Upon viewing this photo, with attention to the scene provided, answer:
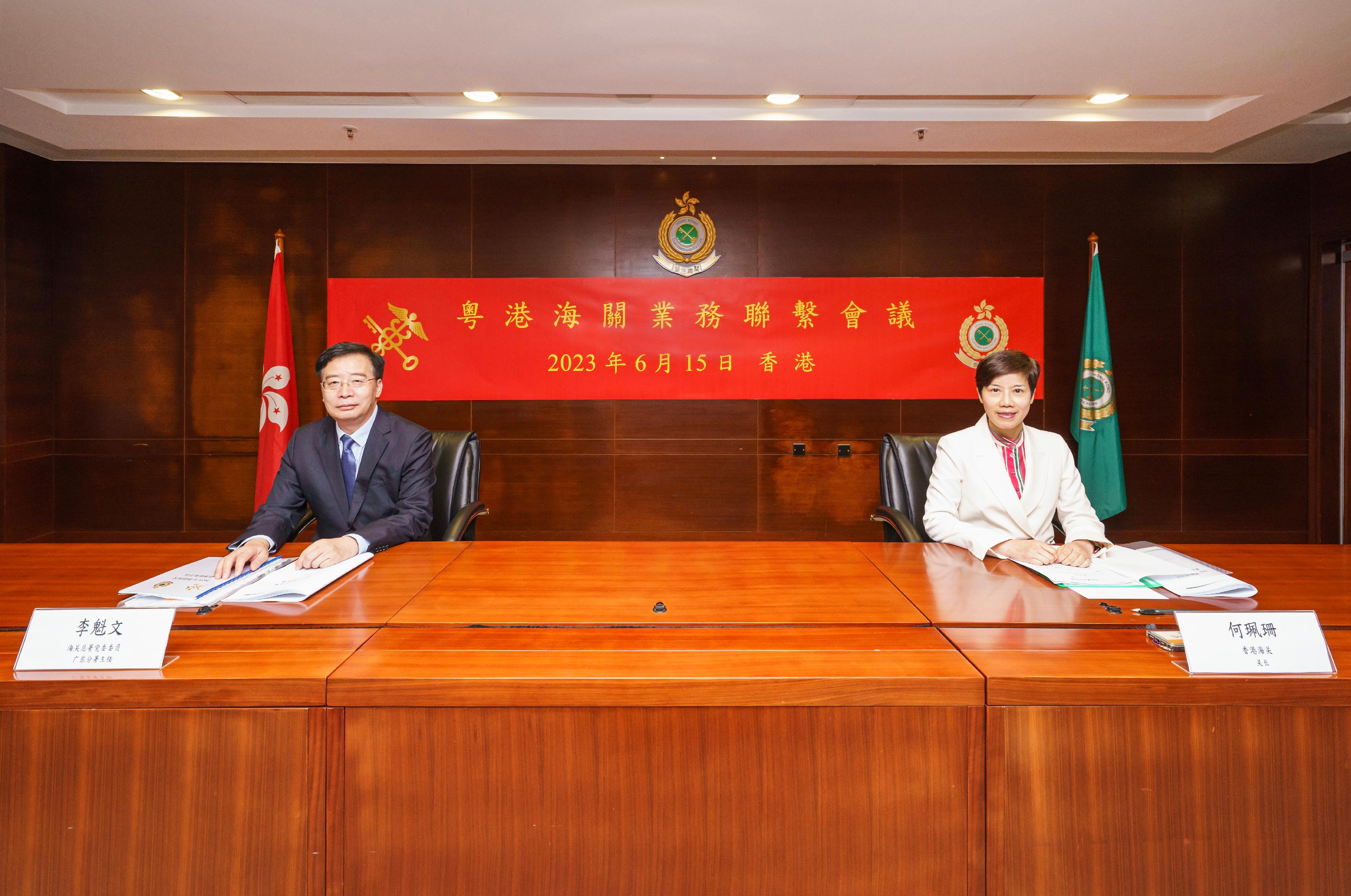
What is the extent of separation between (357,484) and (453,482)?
33 centimetres

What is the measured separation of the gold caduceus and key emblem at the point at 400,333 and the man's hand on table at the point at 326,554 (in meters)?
2.81

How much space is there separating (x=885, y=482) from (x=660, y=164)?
275cm

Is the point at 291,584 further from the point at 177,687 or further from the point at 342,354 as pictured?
the point at 342,354

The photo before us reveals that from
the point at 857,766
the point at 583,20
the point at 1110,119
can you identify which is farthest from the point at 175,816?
the point at 1110,119

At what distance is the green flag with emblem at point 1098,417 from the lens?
13.7ft

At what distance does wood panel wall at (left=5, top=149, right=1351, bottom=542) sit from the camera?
4.27 metres

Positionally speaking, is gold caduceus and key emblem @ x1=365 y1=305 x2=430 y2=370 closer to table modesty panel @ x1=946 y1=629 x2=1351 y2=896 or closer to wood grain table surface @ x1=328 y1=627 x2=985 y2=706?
wood grain table surface @ x1=328 y1=627 x2=985 y2=706

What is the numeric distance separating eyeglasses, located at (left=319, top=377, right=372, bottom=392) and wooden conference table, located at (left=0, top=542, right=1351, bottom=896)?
1394 millimetres

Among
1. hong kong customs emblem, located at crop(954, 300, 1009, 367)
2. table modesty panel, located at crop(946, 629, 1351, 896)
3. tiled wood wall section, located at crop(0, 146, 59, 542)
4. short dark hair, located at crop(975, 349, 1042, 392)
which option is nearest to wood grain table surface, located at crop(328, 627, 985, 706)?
table modesty panel, located at crop(946, 629, 1351, 896)

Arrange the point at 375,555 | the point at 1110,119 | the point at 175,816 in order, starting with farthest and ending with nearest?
the point at 1110,119, the point at 375,555, the point at 175,816

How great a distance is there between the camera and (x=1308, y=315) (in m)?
4.29

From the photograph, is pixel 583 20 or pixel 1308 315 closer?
pixel 583 20

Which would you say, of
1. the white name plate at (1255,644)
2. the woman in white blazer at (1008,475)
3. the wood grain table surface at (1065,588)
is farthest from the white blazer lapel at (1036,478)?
the white name plate at (1255,644)

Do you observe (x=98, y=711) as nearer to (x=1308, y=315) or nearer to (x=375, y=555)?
(x=375, y=555)
